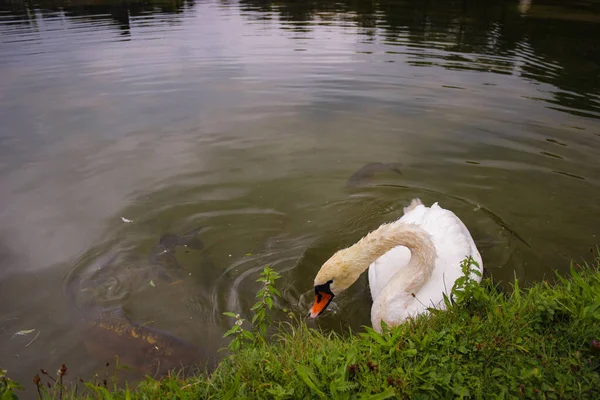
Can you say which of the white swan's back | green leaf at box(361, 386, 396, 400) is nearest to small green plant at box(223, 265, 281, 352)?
green leaf at box(361, 386, 396, 400)

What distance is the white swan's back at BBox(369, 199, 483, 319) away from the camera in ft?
12.8

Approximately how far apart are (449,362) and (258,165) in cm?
556

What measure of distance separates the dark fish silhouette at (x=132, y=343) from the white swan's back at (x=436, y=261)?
6.50ft

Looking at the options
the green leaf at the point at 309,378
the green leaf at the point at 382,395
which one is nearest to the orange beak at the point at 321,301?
the green leaf at the point at 309,378

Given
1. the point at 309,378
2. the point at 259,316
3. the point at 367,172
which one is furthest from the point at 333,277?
the point at 367,172

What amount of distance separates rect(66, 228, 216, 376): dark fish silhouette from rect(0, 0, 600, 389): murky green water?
13cm

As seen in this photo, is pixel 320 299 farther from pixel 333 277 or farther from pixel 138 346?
pixel 138 346

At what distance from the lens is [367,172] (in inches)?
285

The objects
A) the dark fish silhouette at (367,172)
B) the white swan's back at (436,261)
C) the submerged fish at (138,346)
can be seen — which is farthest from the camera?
the dark fish silhouette at (367,172)

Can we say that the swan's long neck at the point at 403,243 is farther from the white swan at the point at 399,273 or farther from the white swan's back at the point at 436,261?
the white swan's back at the point at 436,261

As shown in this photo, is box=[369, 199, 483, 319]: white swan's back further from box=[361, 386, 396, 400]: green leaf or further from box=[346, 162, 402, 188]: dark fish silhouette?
box=[346, 162, 402, 188]: dark fish silhouette

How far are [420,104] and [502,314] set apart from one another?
8065mm

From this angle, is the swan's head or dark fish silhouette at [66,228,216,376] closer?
dark fish silhouette at [66,228,216,376]

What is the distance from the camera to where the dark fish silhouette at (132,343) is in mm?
3730
